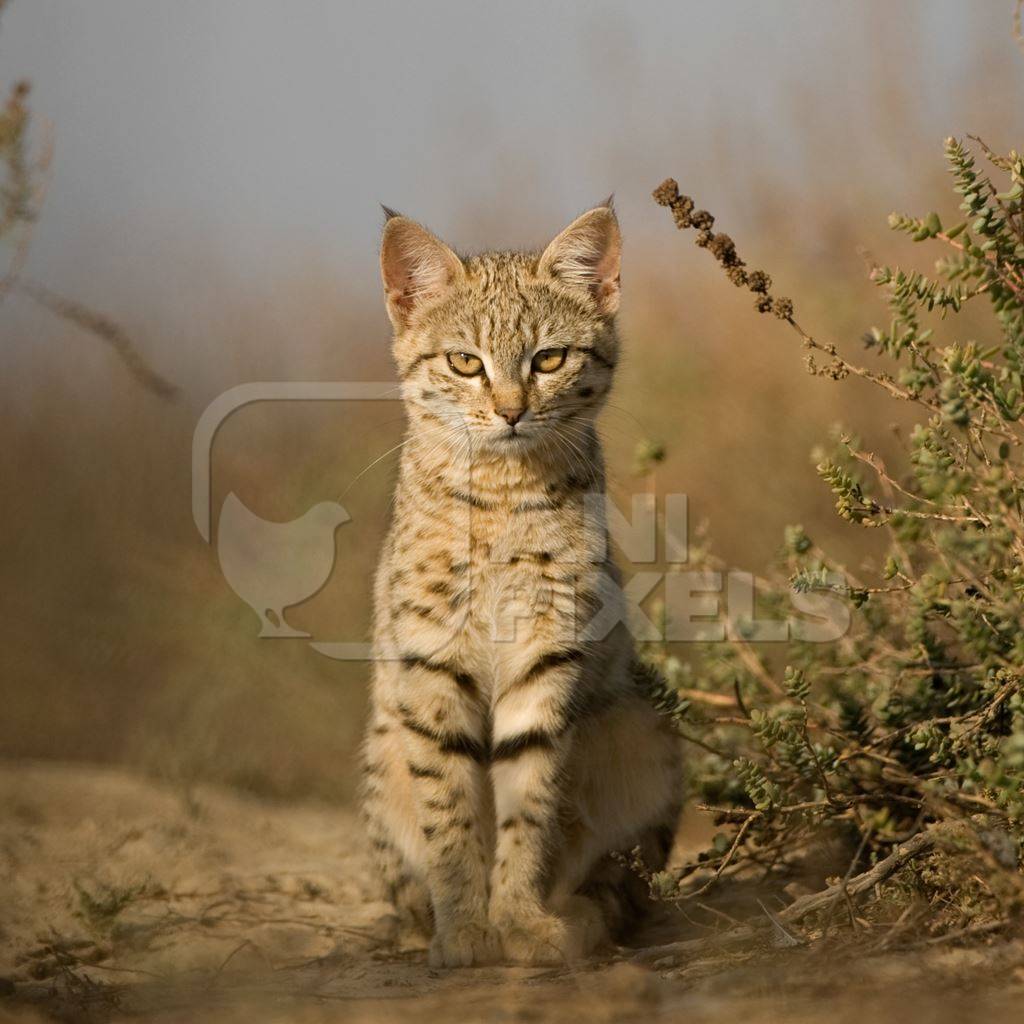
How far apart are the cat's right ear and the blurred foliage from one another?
1011 millimetres

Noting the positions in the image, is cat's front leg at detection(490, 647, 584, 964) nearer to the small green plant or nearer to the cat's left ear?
the small green plant

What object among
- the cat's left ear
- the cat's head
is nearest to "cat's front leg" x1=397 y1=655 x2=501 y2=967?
the cat's head

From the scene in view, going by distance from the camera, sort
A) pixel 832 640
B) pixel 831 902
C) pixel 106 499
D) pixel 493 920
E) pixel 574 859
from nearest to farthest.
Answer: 1. pixel 831 902
2. pixel 493 920
3. pixel 574 859
4. pixel 832 640
5. pixel 106 499

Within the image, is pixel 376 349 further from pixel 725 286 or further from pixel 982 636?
pixel 982 636

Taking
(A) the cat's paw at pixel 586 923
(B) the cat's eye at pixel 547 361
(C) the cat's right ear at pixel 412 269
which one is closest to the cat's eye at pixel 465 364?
(B) the cat's eye at pixel 547 361

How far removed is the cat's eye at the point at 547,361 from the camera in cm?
352

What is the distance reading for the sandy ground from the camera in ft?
7.81

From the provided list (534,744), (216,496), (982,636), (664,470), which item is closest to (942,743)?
(982,636)

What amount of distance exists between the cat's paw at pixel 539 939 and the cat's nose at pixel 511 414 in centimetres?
128

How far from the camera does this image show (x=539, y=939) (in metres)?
3.10

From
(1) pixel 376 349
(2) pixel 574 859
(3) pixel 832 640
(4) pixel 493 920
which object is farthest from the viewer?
(1) pixel 376 349

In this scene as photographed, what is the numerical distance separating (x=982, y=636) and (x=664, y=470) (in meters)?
3.32

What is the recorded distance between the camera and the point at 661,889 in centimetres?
304

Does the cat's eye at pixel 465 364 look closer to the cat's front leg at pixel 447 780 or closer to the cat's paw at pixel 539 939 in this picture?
the cat's front leg at pixel 447 780
